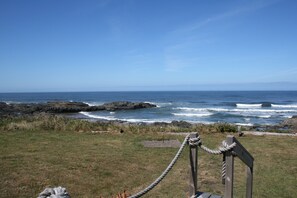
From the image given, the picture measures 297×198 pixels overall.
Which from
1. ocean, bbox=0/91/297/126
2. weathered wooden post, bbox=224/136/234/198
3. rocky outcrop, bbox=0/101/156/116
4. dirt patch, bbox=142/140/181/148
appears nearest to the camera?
weathered wooden post, bbox=224/136/234/198

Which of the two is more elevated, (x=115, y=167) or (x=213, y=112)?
(x=115, y=167)

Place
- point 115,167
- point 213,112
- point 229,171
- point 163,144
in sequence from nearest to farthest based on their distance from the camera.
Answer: point 229,171 → point 115,167 → point 163,144 → point 213,112

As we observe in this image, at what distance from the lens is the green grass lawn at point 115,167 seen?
7398 millimetres

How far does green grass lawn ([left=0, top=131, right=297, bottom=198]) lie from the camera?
740 cm

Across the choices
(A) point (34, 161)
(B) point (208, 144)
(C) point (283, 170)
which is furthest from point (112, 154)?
(C) point (283, 170)

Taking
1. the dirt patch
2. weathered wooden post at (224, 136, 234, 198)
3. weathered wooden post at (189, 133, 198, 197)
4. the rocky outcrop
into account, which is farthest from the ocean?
weathered wooden post at (224, 136, 234, 198)

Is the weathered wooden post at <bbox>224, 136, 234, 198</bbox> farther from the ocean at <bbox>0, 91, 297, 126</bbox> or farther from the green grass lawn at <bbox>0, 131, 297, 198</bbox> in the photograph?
the ocean at <bbox>0, 91, 297, 126</bbox>

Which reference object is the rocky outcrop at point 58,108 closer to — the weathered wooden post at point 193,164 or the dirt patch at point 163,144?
the dirt patch at point 163,144

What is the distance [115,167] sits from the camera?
30.3ft

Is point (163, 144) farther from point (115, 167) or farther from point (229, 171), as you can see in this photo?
point (229, 171)

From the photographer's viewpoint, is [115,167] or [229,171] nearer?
[229,171]

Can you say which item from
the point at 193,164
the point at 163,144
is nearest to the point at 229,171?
the point at 193,164

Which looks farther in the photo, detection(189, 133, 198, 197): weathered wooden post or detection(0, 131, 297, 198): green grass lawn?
detection(0, 131, 297, 198): green grass lawn

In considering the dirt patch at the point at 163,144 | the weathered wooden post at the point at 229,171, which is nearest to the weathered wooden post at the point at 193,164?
the weathered wooden post at the point at 229,171
